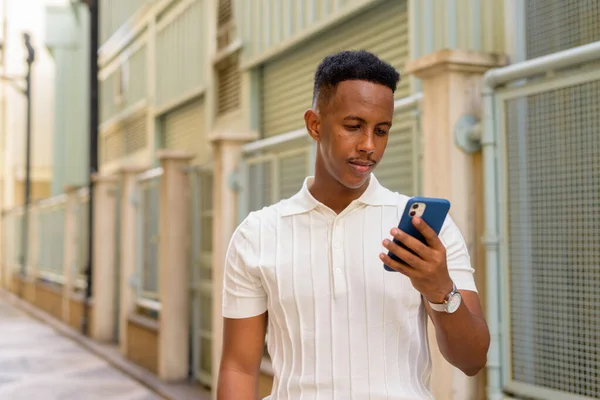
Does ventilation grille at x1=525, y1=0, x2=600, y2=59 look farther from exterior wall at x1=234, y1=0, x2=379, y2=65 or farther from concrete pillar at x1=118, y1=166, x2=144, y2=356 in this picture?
concrete pillar at x1=118, y1=166, x2=144, y2=356

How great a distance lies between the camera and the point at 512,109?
4.14 meters

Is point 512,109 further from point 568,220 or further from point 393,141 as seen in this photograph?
point 393,141

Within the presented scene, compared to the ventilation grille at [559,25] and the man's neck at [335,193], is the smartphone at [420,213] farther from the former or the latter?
the ventilation grille at [559,25]

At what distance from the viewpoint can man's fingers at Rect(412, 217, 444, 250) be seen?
5.61 ft

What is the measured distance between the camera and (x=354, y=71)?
77.2 inches

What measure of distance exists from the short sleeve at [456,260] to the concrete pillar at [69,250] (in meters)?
15.2

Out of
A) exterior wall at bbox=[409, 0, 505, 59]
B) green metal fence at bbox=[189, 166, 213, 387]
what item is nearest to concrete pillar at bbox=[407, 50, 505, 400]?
exterior wall at bbox=[409, 0, 505, 59]

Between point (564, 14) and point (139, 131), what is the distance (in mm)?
11172

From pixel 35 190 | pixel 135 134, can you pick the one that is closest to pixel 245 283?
pixel 135 134

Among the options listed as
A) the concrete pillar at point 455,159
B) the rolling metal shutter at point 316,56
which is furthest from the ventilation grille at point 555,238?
the rolling metal shutter at point 316,56

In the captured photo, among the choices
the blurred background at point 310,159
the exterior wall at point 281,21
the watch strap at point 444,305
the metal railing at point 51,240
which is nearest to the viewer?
the watch strap at point 444,305

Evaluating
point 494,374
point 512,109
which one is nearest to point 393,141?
point 512,109

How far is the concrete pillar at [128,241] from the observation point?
37.5 feet

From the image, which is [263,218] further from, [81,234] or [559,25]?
[81,234]
